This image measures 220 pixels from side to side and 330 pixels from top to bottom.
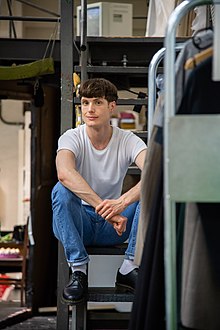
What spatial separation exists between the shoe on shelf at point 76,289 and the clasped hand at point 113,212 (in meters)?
0.30

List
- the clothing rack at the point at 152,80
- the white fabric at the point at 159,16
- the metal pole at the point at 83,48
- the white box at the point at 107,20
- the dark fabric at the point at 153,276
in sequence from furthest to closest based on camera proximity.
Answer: the white box at the point at 107,20
the white fabric at the point at 159,16
the metal pole at the point at 83,48
the clothing rack at the point at 152,80
the dark fabric at the point at 153,276

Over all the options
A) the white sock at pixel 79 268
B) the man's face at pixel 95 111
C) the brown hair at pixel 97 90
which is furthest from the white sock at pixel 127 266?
the brown hair at pixel 97 90

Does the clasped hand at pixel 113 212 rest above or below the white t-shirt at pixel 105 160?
below

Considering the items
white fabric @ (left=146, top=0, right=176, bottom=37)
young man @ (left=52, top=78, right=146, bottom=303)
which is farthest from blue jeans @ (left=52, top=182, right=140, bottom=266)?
white fabric @ (left=146, top=0, right=176, bottom=37)

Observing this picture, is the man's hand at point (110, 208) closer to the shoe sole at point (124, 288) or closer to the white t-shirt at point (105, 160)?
the white t-shirt at point (105, 160)

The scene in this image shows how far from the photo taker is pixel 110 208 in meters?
3.95

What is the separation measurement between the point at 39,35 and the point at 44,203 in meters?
2.71

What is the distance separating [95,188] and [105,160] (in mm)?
157

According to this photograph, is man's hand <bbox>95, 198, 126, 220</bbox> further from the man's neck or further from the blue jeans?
the man's neck

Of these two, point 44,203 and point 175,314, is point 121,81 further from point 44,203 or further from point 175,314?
point 175,314

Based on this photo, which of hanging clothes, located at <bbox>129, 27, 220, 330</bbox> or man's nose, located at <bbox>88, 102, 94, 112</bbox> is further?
man's nose, located at <bbox>88, 102, 94, 112</bbox>

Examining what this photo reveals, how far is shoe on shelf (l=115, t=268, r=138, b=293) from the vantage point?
4.14 meters

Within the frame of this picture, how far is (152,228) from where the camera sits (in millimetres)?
2512

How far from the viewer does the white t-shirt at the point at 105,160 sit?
4.18 meters
